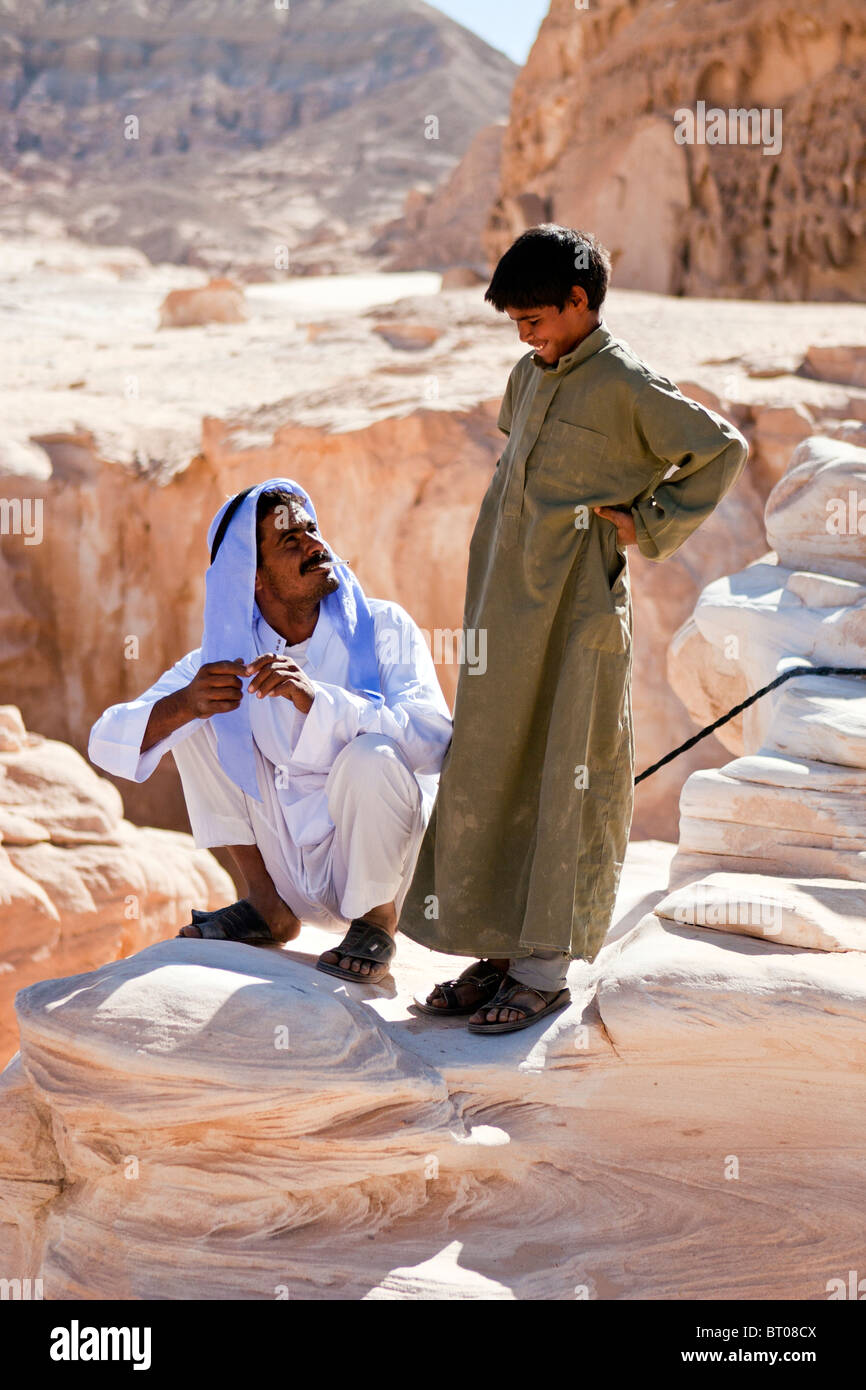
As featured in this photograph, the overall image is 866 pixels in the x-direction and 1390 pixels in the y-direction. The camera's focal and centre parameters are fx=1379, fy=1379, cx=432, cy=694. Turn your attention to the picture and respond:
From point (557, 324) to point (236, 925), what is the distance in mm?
1695

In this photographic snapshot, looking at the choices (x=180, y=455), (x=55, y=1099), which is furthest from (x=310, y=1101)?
(x=180, y=455)

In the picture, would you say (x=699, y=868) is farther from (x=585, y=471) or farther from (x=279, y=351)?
(x=279, y=351)

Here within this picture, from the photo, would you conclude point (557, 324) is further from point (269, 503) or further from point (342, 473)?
point (342, 473)

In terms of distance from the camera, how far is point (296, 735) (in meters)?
3.62

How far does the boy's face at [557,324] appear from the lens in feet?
9.78

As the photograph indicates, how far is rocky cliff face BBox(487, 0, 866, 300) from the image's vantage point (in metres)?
16.2

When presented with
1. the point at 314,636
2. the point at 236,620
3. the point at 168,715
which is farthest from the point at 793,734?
the point at 168,715

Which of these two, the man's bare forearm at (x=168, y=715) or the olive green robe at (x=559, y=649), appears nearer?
the olive green robe at (x=559, y=649)

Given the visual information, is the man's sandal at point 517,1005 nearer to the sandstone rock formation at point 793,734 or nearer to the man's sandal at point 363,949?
the man's sandal at point 363,949

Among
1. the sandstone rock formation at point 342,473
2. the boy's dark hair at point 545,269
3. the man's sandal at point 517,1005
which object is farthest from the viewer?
the sandstone rock formation at point 342,473

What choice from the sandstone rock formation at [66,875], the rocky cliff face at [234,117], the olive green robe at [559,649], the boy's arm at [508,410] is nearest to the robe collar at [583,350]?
the olive green robe at [559,649]

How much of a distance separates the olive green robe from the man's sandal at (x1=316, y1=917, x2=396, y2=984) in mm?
159

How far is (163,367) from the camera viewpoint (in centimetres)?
1264

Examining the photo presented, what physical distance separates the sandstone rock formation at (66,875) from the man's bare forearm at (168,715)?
8.97 feet
